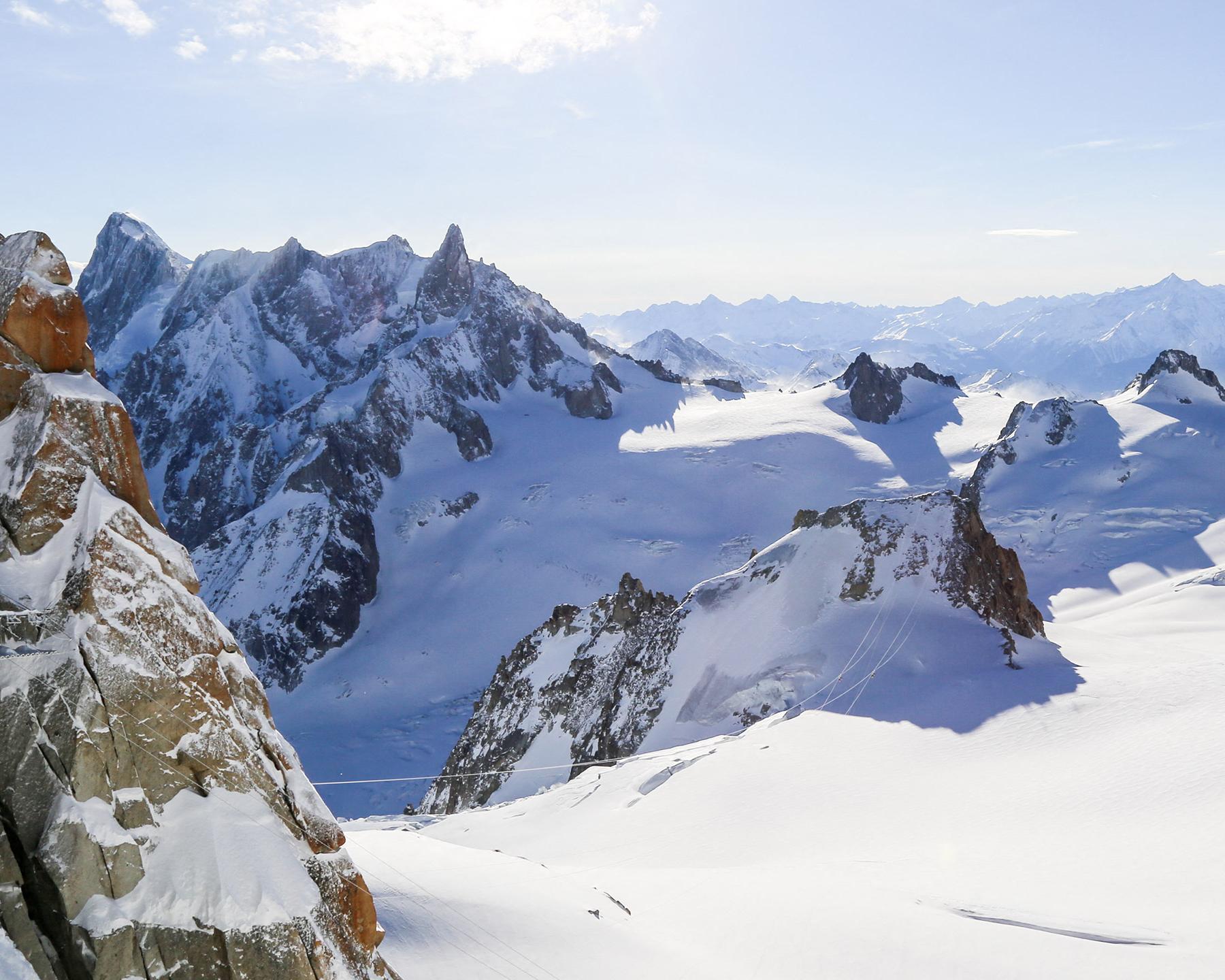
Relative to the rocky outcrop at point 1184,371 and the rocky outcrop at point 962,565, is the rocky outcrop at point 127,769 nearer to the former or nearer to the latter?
the rocky outcrop at point 962,565

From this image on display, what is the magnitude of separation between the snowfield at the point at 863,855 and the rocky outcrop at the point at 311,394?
67.3m

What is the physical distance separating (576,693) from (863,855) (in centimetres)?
2747

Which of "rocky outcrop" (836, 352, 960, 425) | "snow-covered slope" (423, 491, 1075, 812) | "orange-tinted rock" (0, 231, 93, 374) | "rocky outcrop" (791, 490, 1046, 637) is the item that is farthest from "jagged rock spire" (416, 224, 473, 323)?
"orange-tinted rock" (0, 231, 93, 374)

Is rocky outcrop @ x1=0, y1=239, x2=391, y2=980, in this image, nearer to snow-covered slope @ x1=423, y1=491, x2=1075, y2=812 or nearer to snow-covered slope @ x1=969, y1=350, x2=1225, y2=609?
snow-covered slope @ x1=423, y1=491, x2=1075, y2=812

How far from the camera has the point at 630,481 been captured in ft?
382

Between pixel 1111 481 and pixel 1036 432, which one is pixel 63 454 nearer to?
pixel 1111 481

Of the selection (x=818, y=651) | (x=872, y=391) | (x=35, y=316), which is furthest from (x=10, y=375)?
(x=872, y=391)

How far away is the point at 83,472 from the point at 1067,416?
117 m

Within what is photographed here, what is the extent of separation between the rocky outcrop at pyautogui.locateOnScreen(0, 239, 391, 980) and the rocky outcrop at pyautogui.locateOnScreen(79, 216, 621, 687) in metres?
85.8

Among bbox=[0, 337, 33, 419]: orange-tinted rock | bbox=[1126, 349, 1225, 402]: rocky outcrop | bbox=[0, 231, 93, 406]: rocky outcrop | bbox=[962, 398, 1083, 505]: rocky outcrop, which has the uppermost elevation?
bbox=[1126, 349, 1225, 402]: rocky outcrop

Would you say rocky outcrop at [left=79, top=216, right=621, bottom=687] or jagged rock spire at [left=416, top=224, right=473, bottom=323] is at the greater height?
jagged rock spire at [left=416, top=224, right=473, bottom=323]

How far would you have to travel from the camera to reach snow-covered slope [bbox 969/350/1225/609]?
280 feet

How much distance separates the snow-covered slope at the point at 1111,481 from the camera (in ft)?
280

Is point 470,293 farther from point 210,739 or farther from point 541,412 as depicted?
point 210,739
